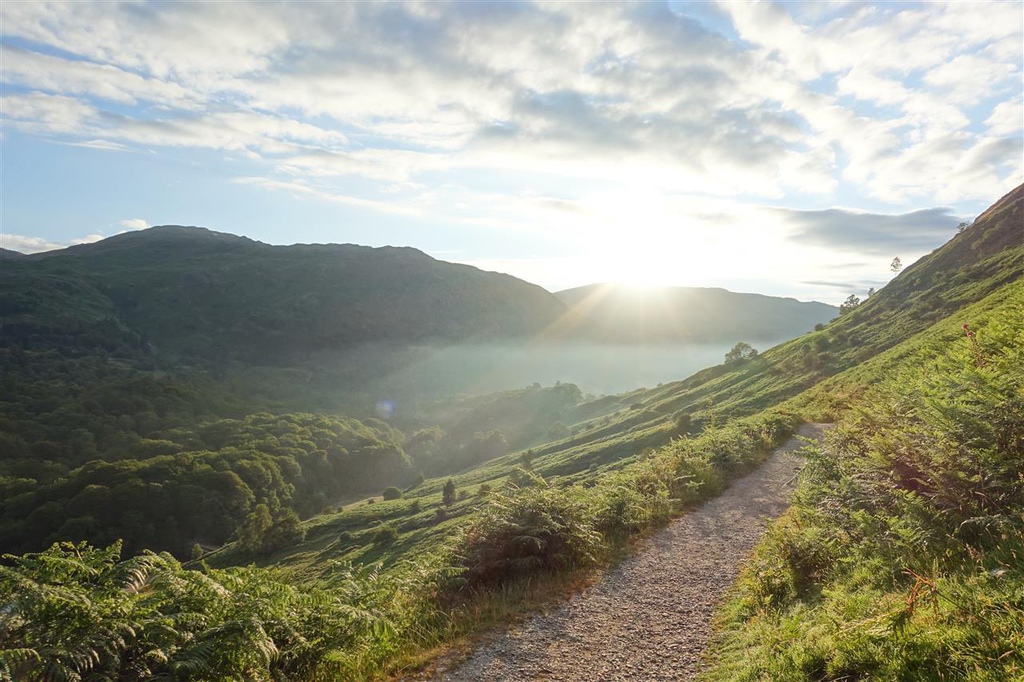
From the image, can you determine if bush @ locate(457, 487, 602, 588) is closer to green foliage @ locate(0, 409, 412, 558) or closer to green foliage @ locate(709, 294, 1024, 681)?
green foliage @ locate(709, 294, 1024, 681)

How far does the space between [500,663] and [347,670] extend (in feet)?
6.60

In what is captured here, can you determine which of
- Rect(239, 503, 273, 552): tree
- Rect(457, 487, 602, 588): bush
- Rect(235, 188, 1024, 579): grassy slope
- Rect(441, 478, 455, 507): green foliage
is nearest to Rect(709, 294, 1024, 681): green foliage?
Rect(457, 487, 602, 588): bush

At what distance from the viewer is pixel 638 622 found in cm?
808

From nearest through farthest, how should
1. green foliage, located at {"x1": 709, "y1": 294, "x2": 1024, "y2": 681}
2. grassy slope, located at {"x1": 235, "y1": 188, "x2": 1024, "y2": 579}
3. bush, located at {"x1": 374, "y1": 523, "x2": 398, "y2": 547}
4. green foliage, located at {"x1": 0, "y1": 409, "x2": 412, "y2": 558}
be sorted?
green foliage, located at {"x1": 709, "y1": 294, "x2": 1024, "y2": 681} → grassy slope, located at {"x1": 235, "y1": 188, "x2": 1024, "y2": 579} → bush, located at {"x1": 374, "y1": 523, "x2": 398, "y2": 547} → green foliage, located at {"x1": 0, "y1": 409, "x2": 412, "y2": 558}

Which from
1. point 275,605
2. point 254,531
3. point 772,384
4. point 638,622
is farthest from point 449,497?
point 275,605

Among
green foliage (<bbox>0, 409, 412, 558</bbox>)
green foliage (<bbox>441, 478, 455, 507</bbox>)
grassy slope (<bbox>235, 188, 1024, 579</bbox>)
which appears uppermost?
grassy slope (<bbox>235, 188, 1024, 579</bbox>)

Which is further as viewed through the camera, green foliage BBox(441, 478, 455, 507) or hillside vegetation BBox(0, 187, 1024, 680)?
green foliage BBox(441, 478, 455, 507)

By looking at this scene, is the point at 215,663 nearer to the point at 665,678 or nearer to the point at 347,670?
the point at 347,670

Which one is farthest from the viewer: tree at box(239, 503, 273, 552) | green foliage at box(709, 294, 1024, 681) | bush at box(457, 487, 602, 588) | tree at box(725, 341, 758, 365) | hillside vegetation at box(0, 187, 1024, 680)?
tree at box(725, 341, 758, 365)

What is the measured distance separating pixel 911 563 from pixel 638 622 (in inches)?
150

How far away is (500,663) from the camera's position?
6.99m

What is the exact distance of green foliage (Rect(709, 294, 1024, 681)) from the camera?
4.71 m

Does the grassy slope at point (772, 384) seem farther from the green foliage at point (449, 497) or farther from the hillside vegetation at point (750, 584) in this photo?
the hillside vegetation at point (750, 584)

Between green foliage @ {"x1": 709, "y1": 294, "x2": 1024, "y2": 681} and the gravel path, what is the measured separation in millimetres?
604
